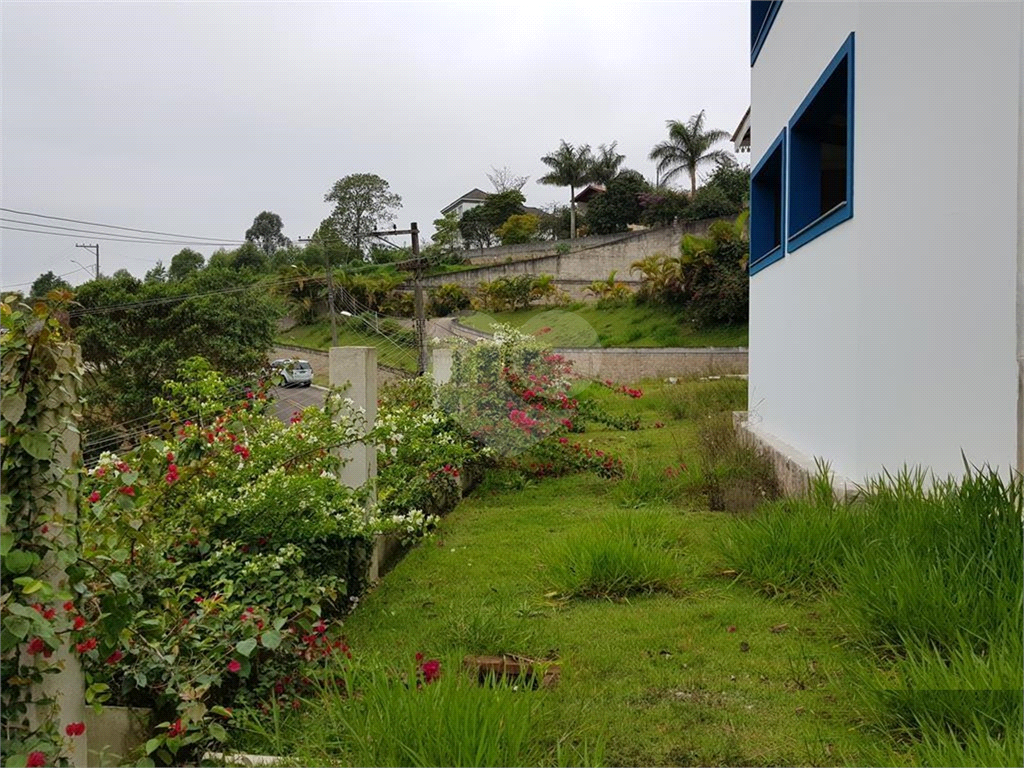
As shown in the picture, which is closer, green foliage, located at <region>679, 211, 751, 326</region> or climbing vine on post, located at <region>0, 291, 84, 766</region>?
climbing vine on post, located at <region>0, 291, 84, 766</region>

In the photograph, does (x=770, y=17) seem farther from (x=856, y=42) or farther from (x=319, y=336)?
(x=319, y=336)

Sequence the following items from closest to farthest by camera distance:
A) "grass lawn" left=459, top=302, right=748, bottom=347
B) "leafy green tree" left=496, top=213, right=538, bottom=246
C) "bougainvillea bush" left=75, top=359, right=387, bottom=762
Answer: "bougainvillea bush" left=75, top=359, right=387, bottom=762 → "grass lawn" left=459, top=302, right=748, bottom=347 → "leafy green tree" left=496, top=213, right=538, bottom=246

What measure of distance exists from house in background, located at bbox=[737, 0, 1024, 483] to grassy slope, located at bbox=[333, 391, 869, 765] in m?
1.27

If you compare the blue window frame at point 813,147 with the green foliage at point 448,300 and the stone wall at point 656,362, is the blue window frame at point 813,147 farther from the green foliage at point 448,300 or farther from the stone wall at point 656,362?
the green foliage at point 448,300

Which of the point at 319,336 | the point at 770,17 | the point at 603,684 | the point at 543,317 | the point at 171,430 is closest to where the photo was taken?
the point at 603,684

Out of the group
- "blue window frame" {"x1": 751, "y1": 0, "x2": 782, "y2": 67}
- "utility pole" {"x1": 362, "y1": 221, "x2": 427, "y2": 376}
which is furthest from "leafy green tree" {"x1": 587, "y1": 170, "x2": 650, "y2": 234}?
"blue window frame" {"x1": 751, "y1": 0, "x2": 782, "y2": 67}

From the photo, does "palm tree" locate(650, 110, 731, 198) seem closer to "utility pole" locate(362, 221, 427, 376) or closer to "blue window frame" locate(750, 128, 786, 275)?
"utility pole" locate(362, 221, 427, 376)

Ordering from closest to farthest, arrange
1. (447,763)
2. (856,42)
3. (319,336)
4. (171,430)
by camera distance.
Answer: (447,763) → (171,430) → (856,42) → (319,336)

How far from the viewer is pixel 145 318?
28.2 meters

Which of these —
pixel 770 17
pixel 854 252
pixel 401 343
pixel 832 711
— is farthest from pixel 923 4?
pixel 401 343

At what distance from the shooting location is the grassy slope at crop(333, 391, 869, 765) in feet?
9.13

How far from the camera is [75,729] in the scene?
232 centimetres

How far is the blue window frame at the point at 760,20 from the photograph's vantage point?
331 inches

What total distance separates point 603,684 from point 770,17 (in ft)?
25.1
